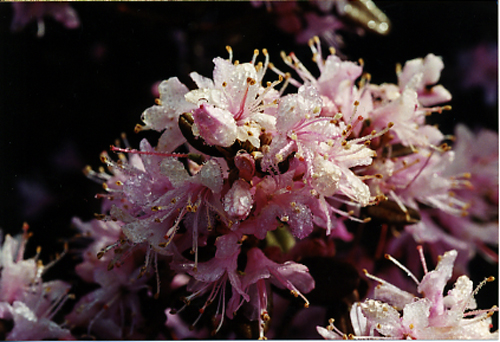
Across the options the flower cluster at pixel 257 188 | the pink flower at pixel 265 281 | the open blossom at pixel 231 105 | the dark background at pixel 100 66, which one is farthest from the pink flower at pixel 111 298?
the open blossom at pixel 231 105

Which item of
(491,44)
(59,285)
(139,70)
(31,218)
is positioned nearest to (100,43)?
(139,70)

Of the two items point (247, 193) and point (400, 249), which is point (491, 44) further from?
point (247, 193)

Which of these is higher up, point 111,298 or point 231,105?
point 231,105

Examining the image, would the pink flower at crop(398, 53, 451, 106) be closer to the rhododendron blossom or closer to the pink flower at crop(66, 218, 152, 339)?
the rhododendron blossom

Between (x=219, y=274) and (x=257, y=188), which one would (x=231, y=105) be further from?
(x=219, y=274)

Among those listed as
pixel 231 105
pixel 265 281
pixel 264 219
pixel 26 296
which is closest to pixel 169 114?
pixel 231 105

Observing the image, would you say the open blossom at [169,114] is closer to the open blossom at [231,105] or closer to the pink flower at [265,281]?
the open blossom at [231,105]

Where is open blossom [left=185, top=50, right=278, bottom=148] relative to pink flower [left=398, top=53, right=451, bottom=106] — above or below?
above

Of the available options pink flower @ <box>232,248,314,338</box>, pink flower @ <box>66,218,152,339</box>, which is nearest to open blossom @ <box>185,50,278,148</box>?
pink flower @ <box>232,248,314,338</box>
